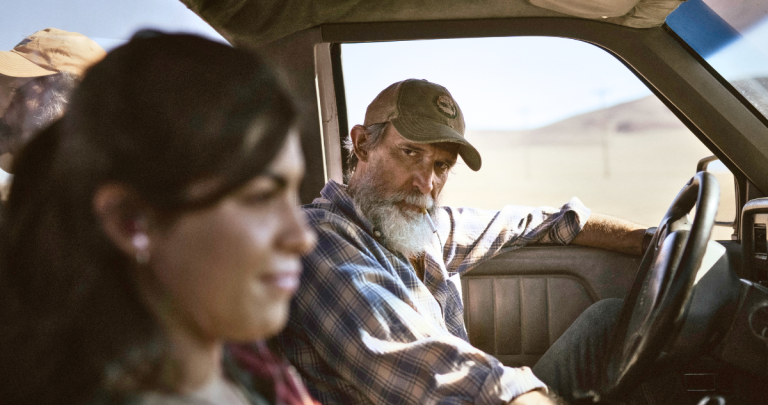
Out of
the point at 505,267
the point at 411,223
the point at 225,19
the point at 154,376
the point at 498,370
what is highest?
the point at 225,19

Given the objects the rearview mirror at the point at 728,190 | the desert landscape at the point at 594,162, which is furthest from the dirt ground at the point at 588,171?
the rearview mirror at the point at 728,190

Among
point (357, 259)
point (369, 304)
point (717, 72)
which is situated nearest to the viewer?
point (369, 304)

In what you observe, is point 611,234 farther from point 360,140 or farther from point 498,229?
point 360,140

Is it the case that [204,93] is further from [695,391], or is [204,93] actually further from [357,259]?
[695,391]

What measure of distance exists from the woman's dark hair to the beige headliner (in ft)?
3.82

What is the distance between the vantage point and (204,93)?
1.58 feet

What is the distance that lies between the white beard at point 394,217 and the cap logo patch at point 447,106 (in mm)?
286

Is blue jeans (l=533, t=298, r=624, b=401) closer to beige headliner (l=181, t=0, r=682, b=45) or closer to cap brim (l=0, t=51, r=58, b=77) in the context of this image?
beige headliner (l=181, t=0, r=682, b=45)

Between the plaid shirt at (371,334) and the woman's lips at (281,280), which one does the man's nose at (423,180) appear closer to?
the plaid shirt at (371,334)

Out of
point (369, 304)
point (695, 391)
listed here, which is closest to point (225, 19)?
point (369, 304)

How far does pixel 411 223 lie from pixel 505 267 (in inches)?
21.0

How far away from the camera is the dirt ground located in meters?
14.3

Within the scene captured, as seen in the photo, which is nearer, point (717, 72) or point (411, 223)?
point (411, 223)

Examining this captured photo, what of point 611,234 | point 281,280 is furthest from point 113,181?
point 611,234
